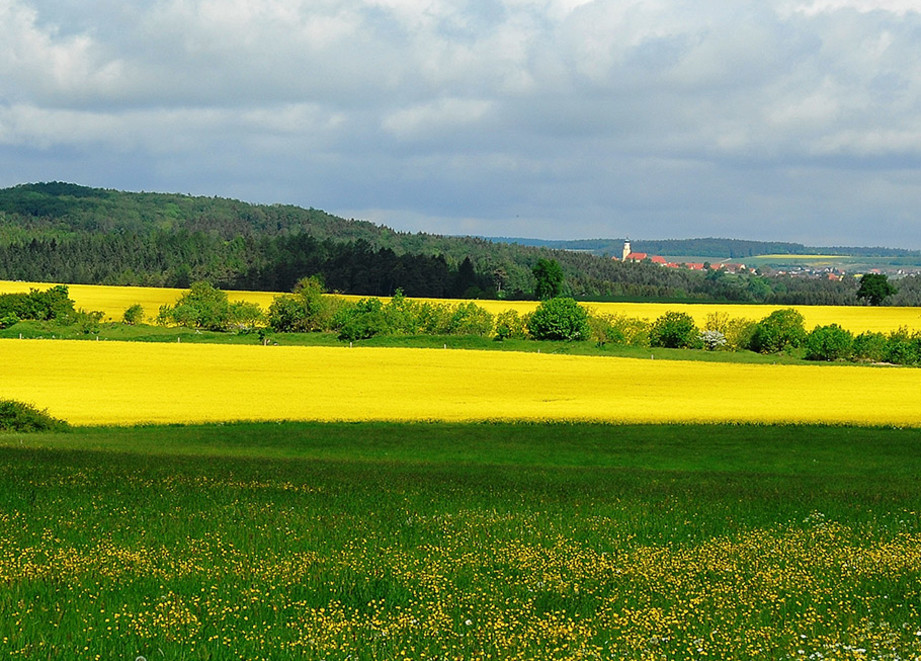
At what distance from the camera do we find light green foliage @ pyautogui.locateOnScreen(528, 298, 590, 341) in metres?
97.8

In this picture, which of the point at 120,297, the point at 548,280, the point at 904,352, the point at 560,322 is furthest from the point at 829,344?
the point at 120,297

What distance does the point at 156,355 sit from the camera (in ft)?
243

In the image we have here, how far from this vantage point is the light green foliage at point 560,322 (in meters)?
97.8

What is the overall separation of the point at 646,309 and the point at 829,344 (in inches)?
1439

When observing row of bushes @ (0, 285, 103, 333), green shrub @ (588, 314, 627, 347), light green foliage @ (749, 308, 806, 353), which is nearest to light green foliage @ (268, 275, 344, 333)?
row of bushes @ (0, 285, 103, 333)

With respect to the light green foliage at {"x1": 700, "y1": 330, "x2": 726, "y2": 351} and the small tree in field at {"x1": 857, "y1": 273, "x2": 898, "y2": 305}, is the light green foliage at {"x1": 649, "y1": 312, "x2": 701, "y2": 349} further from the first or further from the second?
the small tree in field at {"x1": 857, "y1": 273, "x2": 898, "y2": 305}

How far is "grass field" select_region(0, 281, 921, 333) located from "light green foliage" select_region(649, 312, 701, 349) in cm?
1113

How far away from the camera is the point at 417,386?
60.8 meters

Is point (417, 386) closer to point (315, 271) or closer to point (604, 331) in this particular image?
point (604, 331)

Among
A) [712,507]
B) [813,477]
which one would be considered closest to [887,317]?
[813,477]

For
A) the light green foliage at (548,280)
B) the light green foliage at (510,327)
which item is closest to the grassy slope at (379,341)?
the light green foliage at (510,327)

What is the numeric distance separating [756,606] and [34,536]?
854 cm

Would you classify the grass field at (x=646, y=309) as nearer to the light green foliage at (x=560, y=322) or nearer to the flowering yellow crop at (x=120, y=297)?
the flowering yellow crop at (x=120, y=297)

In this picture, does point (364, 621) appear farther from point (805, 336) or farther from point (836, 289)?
point (836, 289)
